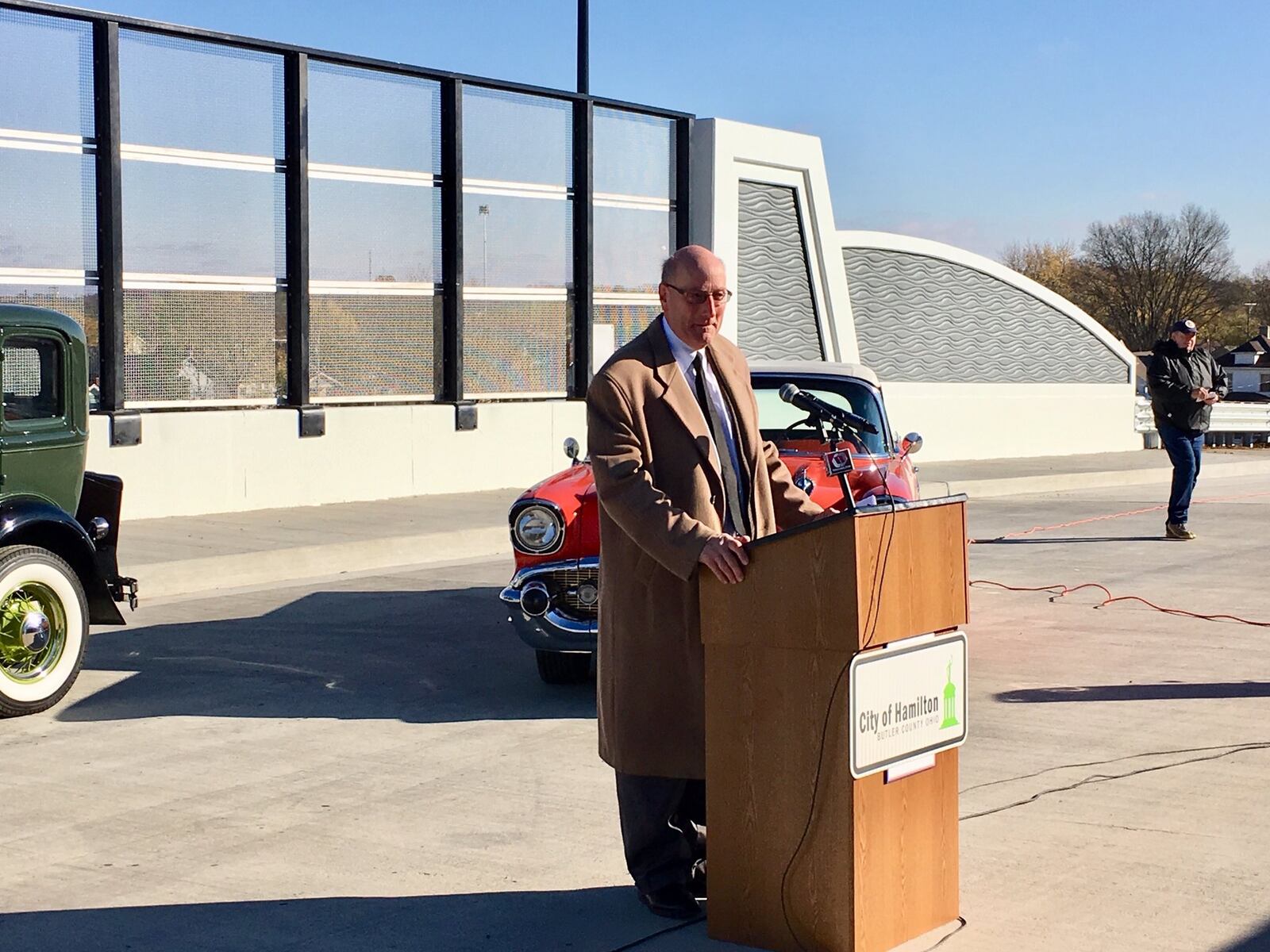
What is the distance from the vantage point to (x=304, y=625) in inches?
406

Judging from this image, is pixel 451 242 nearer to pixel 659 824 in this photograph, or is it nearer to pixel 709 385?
pixel 709 385

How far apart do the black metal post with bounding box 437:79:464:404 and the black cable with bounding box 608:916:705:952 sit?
14.5 meters

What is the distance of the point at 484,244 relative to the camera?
19.3 metres

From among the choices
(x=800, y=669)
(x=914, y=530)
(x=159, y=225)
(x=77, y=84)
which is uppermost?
(x=77, y=84)

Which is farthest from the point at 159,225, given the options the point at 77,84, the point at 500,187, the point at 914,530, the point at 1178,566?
the point at 914,530

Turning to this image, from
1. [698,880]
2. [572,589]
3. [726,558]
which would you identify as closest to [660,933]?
[698,880]

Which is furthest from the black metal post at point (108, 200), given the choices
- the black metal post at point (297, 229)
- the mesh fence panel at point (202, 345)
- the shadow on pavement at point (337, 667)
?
the shadow on pavement at point (337, 667)

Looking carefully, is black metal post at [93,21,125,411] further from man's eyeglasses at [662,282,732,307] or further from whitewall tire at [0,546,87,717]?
man's eyeglasses at [662,282,732,307]

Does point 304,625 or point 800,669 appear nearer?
point 800,669

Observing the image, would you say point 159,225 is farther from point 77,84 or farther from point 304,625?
point 304,625

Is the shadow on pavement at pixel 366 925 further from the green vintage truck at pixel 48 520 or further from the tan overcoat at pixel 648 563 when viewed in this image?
the green vintage truck at pixel 48 520

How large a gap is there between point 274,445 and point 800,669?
13231 mm

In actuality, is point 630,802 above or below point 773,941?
above

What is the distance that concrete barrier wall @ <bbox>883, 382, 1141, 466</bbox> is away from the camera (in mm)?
27953
